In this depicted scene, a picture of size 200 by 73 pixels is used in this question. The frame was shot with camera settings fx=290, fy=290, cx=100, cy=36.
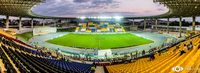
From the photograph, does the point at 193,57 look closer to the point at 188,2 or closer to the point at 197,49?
the point at 197,49

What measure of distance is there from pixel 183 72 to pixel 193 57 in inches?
90.5

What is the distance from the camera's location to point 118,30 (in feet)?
325

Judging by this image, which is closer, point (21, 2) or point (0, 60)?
Result: point (0, 60)

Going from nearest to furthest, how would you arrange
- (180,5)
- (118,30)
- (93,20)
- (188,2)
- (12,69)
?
(12,69) < (188,2) < (180,5) < (118,30) < (93,20)

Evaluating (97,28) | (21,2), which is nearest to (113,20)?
(97,28)

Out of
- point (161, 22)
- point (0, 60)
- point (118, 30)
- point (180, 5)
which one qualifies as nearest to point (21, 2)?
point (180, 5)

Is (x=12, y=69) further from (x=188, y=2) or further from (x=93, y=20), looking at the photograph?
(x=93, y=20)

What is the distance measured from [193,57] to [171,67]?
1286 mm

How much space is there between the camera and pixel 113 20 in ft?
421

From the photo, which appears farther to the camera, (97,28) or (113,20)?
(113,20)

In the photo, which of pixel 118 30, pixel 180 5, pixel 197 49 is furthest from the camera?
pixel 118 30

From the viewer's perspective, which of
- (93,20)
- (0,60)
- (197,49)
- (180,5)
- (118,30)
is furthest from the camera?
(93,20)

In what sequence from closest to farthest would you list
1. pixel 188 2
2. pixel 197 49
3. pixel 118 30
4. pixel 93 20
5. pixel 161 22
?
pixel 197 49 < pixel 188 2 < pixel 118 30 < pixel 93 20 < pixel 161 22

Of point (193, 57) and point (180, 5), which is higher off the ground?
point (180, 5)
